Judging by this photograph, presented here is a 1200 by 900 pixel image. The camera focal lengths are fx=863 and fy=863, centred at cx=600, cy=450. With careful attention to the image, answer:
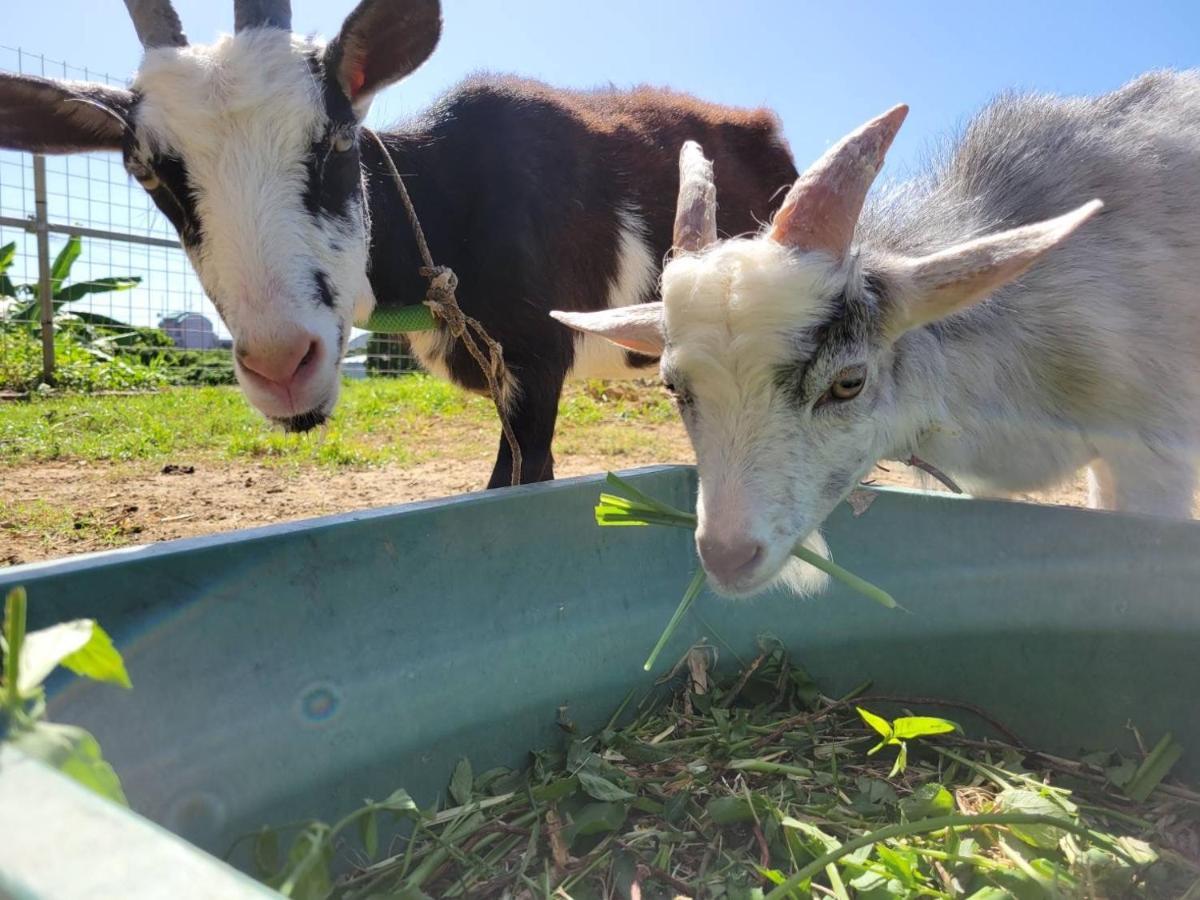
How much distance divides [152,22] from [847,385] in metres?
2.29

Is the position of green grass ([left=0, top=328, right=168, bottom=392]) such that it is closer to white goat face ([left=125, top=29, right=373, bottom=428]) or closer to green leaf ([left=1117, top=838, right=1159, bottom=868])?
white goat face ([left=125, top=29, right=373, bottom=428])

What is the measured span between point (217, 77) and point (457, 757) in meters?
1.77

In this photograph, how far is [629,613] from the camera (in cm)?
192

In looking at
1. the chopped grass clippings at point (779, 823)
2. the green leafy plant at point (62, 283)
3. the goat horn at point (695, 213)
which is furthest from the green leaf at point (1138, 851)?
the green leafy plant at point (62, 283)

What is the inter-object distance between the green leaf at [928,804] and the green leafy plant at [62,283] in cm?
1011

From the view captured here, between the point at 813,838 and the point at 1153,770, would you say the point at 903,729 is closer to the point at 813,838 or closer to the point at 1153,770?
the point at 813,838

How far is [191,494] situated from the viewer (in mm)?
4188

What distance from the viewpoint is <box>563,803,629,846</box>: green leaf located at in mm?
1469

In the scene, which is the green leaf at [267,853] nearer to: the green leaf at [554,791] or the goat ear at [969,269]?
the green leaf at [554,791]

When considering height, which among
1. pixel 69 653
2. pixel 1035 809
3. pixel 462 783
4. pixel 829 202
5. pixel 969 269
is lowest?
pixel 462 783

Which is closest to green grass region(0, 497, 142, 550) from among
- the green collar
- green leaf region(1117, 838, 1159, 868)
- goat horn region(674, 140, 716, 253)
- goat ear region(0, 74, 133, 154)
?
the green collar

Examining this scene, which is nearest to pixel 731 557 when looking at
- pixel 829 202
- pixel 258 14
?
pixel 829 202

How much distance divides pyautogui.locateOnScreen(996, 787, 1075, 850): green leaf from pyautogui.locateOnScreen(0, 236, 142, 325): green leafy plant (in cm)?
1020

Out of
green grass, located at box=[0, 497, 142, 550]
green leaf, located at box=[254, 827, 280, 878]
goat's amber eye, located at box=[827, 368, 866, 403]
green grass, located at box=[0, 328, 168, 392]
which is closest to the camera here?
green leaf, located at box=[254, 827, 280, 878]
